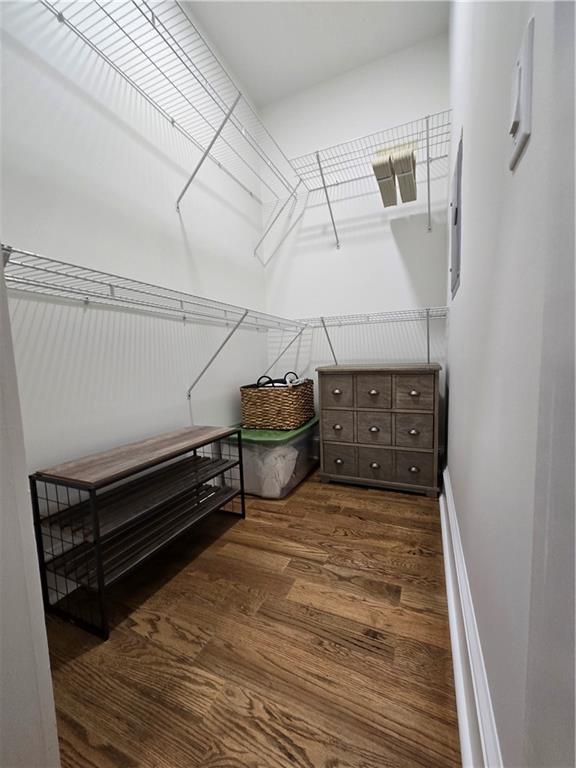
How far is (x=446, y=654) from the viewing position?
872mm

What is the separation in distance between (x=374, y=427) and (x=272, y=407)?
0.65 meters

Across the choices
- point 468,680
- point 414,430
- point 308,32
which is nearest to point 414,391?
point 414,430

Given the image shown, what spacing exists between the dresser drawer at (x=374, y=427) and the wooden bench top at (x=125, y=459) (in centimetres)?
85

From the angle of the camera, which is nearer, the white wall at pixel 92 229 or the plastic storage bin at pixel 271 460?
the white wall at pixel 92 229

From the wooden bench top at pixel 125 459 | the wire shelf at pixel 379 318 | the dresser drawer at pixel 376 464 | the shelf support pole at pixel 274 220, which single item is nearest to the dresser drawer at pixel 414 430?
the dresser drawer at pixel 376 464

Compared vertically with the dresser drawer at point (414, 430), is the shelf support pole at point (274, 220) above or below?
above

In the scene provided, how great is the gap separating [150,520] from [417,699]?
1.08 metres

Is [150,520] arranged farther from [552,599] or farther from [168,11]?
[168,11]

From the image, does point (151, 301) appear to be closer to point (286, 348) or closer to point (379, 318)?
point (286, 348)

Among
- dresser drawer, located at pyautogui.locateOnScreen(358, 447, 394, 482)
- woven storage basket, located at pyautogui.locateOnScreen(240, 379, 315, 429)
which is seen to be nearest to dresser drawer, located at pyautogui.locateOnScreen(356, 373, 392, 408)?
dresser drawer, located at pyautogui.locateOnScreen(358, 447, 394, 482)

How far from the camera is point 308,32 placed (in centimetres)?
196

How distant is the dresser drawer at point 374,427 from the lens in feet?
6.21

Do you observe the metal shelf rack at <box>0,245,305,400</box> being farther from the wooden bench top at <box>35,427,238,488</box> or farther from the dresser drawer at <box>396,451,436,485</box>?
the dresser drawer at <box>396,451,436,485</box>

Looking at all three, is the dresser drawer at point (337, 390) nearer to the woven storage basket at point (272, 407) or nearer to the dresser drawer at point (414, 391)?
the woven storage basket at point (272, 407)
